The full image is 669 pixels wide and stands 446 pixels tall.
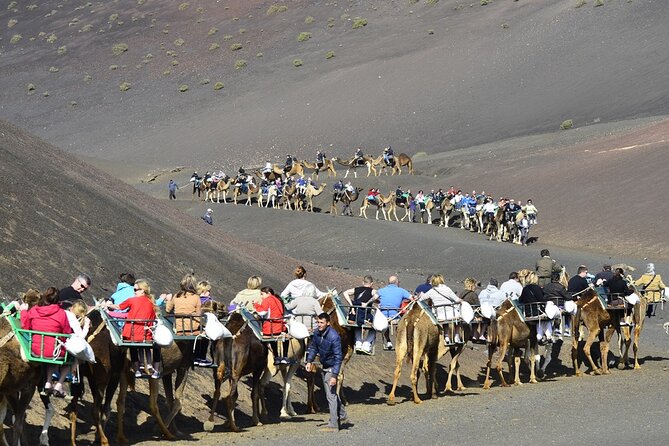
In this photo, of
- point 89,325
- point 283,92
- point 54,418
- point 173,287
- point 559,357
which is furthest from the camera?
point 283,92

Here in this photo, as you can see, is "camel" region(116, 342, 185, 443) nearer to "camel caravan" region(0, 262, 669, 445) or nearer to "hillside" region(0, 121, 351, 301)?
"camel caravan" region(0, 262, 669, 445)

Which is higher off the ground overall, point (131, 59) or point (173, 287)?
point (131, 59)

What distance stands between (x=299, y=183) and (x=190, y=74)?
54.5m

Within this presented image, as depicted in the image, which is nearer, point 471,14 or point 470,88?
point 470,88

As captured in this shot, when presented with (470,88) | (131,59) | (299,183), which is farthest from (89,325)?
(131,59)

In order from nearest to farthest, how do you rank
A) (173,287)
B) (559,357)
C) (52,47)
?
(173,287), (559,357), (52,47)

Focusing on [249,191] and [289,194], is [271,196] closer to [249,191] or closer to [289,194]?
[289,194]

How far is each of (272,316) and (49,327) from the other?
4602mm

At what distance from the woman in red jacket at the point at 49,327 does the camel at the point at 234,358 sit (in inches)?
127

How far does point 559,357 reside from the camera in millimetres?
28281

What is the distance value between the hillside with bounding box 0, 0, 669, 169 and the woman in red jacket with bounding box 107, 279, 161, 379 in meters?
70.0

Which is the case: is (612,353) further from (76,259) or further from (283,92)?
(283,92)

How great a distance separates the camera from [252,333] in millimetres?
18484

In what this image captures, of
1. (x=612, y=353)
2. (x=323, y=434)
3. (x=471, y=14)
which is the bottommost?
(x=612, y=353)
